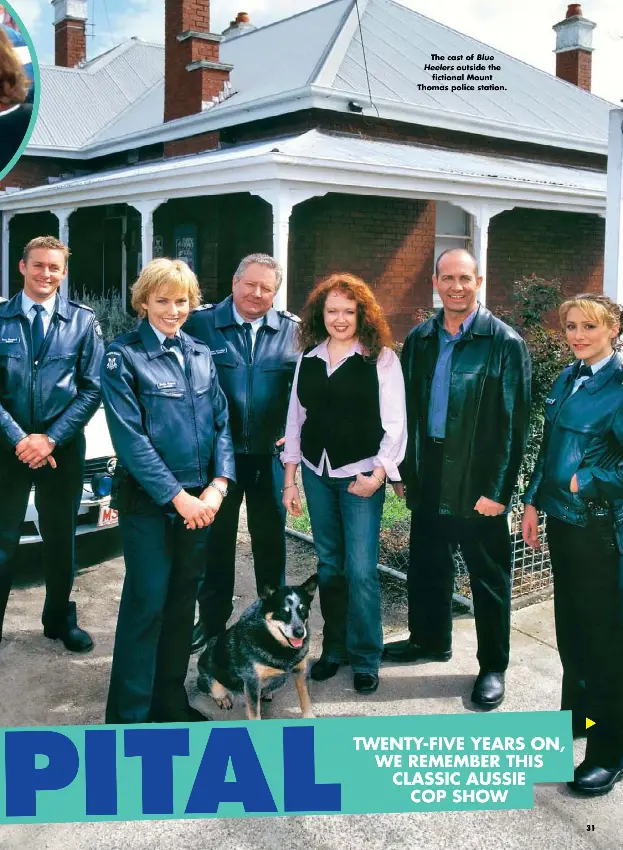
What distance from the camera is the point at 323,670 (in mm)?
3977

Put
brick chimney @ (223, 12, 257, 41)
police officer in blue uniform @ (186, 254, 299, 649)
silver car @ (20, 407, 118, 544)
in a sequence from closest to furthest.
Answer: police officer in blue uniform @ (186, 254, 299, 649)
silver car @ (20, 407, 118, 544)
brick chimney @ (223, 12, 257, 41)

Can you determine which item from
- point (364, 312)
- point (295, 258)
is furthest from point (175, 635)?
point (295, 258)

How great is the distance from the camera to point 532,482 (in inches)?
132

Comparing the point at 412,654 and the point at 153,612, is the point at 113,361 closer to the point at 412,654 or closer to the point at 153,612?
the point at 153,612

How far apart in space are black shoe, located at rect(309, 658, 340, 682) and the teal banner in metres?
1.21

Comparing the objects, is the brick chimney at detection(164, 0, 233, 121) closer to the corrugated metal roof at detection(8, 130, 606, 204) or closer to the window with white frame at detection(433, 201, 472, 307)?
the corrugated metal roof at detection(8, 130, 606, 204)

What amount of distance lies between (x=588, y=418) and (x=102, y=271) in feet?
51.7

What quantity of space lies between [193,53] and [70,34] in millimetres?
10601

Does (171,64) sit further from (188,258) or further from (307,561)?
(307,561)

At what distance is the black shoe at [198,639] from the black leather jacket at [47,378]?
1167 millimetres

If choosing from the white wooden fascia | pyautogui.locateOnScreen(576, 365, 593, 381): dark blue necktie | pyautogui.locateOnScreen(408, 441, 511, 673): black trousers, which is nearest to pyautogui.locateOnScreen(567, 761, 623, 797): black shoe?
pyautogui.locateOnScreen(408, 441, 511, 673): black trousers

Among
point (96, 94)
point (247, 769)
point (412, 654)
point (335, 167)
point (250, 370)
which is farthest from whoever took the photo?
point (96, 94)

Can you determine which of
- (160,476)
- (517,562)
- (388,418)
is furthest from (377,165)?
(160,476)

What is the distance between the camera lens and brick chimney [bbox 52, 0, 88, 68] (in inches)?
897
